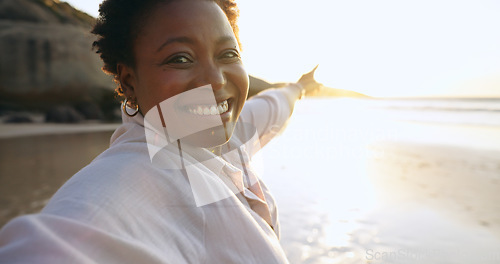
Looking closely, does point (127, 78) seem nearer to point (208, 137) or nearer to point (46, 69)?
point (208, 137)

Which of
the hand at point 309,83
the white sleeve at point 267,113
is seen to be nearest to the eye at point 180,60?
the white sleeve at point 267,113

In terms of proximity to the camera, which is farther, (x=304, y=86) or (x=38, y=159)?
(x=38, y=159)

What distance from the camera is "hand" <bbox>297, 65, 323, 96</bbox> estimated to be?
3.08 meters

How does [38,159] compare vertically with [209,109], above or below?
below

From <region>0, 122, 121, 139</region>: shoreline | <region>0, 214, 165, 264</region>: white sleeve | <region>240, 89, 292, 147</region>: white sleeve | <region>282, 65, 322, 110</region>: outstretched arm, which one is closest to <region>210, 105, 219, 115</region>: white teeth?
<region>0, 214, 165, 264</region>: white sleeve

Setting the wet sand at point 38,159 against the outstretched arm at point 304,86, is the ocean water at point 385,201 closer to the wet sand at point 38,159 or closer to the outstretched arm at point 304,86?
the outstretched arm at point 304,86

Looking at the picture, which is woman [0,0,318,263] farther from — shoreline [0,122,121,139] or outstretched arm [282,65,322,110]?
shoreline [0,122,121,139]

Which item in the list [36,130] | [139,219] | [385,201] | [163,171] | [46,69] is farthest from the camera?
[46,69]

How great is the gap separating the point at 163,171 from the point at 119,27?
1.92 ft

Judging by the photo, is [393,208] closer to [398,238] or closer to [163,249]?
[398,238]

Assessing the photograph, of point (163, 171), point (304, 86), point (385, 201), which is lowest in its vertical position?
point (385, 201)

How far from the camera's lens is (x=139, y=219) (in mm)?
613

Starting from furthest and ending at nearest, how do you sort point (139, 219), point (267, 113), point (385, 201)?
point (385, 201)
point (267, 113)
point (139, 219)

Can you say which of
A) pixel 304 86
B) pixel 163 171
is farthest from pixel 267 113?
pixel 163 171
